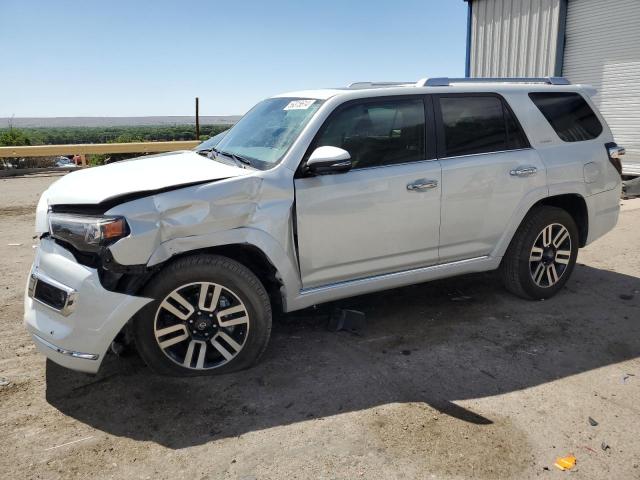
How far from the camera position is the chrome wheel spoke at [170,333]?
330 cm

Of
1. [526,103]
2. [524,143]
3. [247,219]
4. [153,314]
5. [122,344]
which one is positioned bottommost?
[122,344]

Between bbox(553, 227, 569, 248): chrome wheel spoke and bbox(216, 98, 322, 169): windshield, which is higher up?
bbox(216, 98, 322, 169): windshield

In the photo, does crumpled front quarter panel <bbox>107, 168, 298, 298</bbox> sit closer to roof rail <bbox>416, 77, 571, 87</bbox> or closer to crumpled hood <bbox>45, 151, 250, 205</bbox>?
crumpled hood <bbox>45, 151, 250, 205</bbox>

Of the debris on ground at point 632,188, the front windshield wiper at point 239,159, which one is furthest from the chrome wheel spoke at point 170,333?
the debris on ground at point 632,188

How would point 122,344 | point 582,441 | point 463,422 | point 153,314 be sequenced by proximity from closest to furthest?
1. point 582,441
2. point 463,422
3. point 153,314
4. point 122,344

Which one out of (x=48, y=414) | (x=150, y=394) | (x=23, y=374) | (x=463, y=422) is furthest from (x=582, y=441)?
(x=23, y=374)

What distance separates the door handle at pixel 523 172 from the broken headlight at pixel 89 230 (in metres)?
3.00

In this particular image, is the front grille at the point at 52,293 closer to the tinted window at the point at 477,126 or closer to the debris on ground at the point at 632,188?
the tinted window at the point at 477,126

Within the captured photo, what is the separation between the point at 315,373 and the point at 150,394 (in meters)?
1.05

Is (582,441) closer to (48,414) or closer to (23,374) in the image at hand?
(48,414)

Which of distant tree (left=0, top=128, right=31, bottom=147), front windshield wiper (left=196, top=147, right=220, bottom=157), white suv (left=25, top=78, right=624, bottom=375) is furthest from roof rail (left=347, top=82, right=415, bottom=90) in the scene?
distant tree (left=0, top=128, right=31, bottom=147)

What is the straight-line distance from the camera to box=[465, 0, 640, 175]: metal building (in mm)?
11891

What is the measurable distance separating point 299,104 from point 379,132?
64 centimetres

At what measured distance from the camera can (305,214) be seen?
11.8ft
